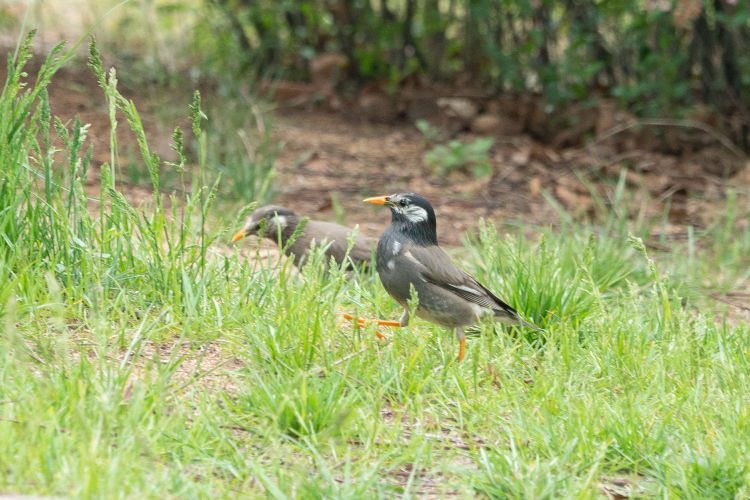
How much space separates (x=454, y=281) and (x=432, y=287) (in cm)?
14

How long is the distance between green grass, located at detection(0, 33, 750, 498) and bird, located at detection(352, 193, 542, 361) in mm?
108

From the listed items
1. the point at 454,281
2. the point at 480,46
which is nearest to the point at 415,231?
the point at 454,281

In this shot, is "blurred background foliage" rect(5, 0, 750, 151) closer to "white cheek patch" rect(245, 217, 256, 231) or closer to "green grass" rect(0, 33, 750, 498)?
"white cheek patch" rect(245, 217, 256, 231)

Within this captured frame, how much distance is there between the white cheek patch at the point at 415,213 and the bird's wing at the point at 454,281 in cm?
18

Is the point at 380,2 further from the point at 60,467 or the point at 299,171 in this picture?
the point at 60,467

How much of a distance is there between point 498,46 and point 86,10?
5.56m

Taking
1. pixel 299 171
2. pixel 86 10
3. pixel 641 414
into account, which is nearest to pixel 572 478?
pixel 641 414

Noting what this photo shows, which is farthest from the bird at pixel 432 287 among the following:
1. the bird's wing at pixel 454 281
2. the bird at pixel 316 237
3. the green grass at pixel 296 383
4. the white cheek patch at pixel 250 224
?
the white cheek patch at pixel 250 224

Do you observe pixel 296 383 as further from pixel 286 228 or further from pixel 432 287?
pixel 286 228

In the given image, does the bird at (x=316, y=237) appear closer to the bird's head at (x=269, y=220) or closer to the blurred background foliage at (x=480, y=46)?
the bird's head at (x=269, y=220)

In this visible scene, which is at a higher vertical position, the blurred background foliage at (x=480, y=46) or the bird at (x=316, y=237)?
the blurred background foliage at (x=480, y=46)

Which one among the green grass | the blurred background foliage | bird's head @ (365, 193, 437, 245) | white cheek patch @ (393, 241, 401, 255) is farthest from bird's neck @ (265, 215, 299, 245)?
the blurred background foliage

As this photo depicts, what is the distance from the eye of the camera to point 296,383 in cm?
319

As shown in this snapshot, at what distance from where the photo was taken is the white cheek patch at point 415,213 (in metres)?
4.48
